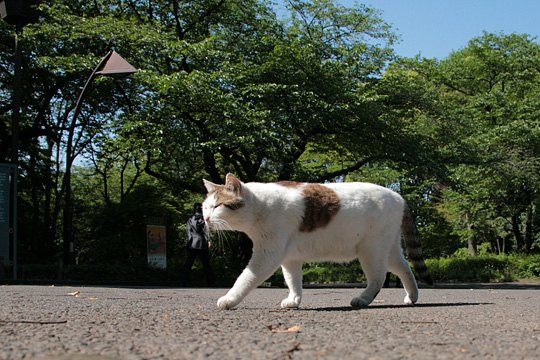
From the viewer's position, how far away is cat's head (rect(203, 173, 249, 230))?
5512 mm

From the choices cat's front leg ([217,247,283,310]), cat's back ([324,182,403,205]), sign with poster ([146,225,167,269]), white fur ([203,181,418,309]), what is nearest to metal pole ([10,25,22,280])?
sign with poster ([146,225,167,269])

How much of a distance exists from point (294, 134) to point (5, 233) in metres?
10.6

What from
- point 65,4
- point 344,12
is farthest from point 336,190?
point 344,12

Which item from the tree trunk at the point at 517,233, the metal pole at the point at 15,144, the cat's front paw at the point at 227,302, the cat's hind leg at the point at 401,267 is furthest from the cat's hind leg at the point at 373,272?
the tree trunk at the point at 517,233

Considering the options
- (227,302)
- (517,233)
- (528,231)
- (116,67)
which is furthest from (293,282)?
(517,233)

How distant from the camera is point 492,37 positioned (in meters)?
35.0

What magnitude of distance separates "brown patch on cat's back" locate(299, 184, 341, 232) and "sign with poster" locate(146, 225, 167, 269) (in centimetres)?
1478

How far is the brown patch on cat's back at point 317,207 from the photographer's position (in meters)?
5.72

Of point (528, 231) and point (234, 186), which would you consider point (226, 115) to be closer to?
point (234, 186)

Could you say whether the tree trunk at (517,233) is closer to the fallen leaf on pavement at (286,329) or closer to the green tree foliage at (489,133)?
the green tree foliage at (489,133)

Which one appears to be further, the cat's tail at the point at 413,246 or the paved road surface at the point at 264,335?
the cat's tail at the point at 413,246

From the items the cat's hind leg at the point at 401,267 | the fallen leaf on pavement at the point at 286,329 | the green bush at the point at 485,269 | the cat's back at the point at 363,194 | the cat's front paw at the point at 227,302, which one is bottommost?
the green bush at the point at 485,269

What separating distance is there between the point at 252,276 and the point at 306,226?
76 cm

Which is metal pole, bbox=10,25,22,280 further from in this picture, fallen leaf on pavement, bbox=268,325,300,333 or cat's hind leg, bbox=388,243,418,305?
fallen leaf on pavement, bbox=268,325,300,333
